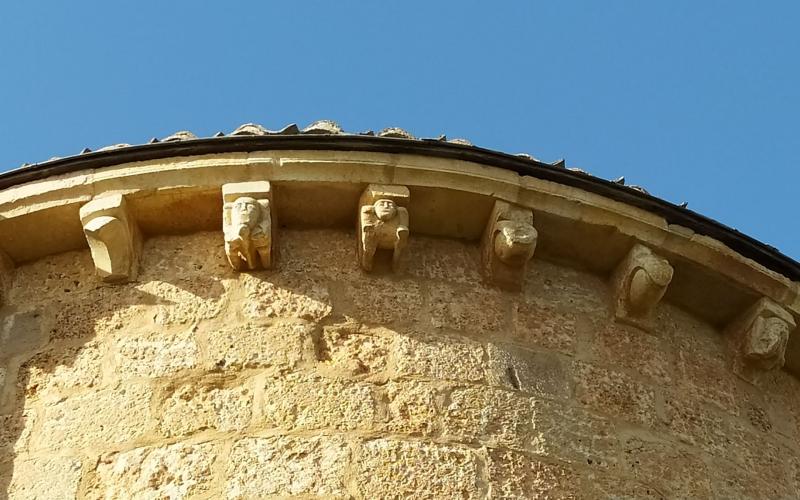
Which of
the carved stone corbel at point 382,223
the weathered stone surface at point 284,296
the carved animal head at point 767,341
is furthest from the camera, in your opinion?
A: the carved animal head at point 767,341

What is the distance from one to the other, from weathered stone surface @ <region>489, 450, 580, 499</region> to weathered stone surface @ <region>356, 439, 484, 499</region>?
0.07 meters

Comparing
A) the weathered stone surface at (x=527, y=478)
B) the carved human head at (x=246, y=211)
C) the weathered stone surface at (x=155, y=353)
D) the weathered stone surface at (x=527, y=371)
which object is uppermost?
the carved human head at (x=246, y=211)

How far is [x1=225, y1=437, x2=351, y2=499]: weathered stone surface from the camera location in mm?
4168

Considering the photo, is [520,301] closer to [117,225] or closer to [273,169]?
[273,169]

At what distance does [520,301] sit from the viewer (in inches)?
203

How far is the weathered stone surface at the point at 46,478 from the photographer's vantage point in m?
4.30

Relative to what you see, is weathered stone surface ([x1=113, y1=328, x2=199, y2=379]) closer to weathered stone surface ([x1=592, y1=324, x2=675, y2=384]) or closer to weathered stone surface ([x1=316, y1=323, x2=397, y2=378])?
weathered stone surface ([x1=316, y1=323, x2=397, y2=378])

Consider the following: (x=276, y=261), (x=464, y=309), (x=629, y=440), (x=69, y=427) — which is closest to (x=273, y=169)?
(x=276, y=261)

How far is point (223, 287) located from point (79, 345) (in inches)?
24.4

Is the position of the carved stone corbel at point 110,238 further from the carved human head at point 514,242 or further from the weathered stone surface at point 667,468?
the weathered stone surface at point 667,468

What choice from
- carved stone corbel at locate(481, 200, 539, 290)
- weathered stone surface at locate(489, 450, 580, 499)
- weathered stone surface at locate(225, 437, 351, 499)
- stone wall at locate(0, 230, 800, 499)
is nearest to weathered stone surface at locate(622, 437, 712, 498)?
stone wall at locate(0, 230, 800, 499)

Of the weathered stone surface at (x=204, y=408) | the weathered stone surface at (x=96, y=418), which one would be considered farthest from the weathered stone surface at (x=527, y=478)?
the weathered stone surface at (x=96, y=418)

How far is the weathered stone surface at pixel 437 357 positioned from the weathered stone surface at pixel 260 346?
14.6 inches

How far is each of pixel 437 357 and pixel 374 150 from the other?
3.25ft
